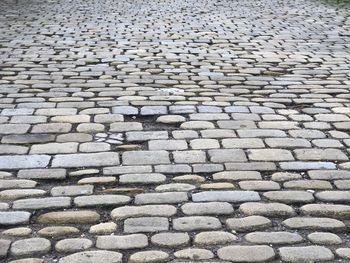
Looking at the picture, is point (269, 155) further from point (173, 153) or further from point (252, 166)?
point (173, 153)

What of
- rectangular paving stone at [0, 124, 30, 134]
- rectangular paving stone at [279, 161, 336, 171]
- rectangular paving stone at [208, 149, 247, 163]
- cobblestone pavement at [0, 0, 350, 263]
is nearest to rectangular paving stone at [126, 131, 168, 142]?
cobblestone pavement at [0, 0, 350, 263]

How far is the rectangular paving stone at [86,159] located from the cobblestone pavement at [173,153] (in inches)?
0.5

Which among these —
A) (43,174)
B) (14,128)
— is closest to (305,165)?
(43,174)

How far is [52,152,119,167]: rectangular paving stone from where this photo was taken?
3830 millimetres

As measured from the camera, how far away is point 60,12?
1287 centimetres

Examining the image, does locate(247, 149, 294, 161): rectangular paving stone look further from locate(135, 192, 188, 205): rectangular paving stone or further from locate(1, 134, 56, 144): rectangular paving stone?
locate(1, 134, 56, 144): rectangular paving stone

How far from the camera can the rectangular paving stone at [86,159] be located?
3.83 meters

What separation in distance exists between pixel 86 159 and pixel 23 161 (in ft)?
1.36

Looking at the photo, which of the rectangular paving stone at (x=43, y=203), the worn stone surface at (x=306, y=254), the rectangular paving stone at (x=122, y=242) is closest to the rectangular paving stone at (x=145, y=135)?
the rectangular paving stone at (x=43, y=203)

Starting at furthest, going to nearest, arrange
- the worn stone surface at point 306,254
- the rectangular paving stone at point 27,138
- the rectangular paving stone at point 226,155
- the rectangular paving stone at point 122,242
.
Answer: the rectangular paving stone at point 27,138, the rectangular paving stone at point 226,155, the rectangular paving stone at point 122,242, the worn stone surface at point 306,254

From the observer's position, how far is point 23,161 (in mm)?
3883

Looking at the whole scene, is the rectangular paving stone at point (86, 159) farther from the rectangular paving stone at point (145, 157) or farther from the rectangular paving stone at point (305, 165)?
the rectangular paving stone at point (305, 165)

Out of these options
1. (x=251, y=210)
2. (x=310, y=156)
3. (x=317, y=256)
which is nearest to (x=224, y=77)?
(x=310, y=156)

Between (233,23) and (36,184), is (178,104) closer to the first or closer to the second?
(36,184)
